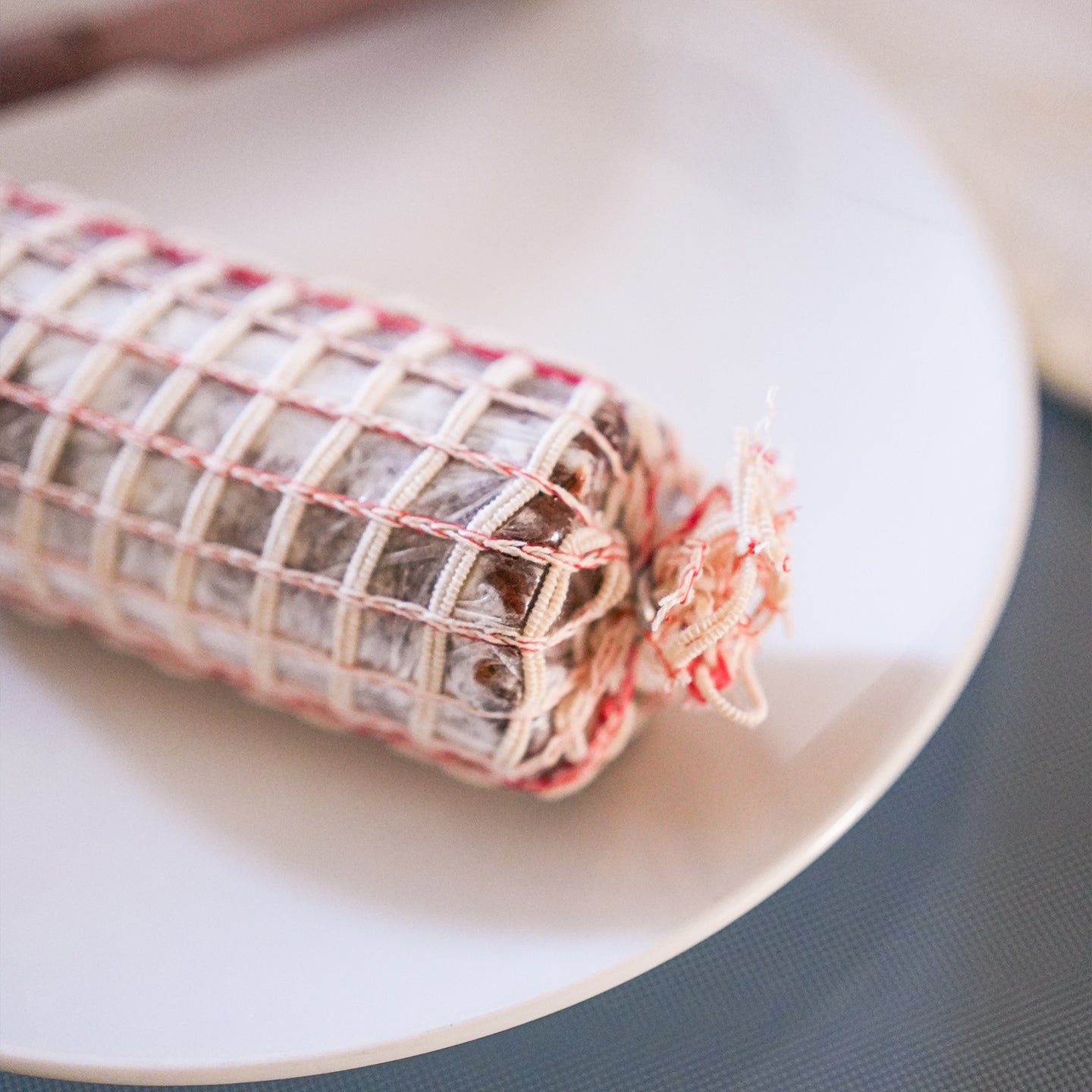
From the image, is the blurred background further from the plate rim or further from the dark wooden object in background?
the plate rim

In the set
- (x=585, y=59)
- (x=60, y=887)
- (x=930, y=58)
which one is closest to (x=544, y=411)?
(x=60, y=887)

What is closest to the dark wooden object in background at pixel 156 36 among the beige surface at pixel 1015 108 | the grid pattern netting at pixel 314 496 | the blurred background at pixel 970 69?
the blurred background at pixel 970 69

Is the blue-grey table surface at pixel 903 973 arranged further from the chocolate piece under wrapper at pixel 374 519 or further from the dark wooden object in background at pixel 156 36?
the dark wooden object in background at pixel 156 36

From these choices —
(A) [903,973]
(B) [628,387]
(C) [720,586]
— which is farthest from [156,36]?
(A) [903,973]

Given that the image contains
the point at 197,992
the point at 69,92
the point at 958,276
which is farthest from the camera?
the point at 69,92

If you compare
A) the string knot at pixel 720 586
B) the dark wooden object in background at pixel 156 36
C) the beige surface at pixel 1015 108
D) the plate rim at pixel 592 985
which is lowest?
the plate rim at pixel 592 985

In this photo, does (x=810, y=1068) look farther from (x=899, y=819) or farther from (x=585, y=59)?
(x=585, y=59)

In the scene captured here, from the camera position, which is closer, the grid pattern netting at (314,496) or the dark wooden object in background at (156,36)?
the grid pattern netting at (314,496)
